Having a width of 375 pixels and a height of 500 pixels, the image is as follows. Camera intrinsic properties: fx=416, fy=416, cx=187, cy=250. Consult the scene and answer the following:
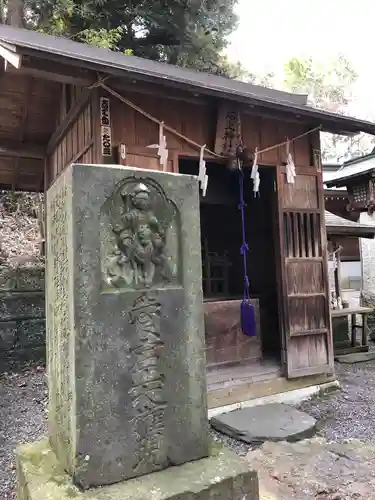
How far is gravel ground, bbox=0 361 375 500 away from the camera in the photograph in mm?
4520

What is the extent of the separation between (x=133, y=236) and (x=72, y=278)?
42 centimetres

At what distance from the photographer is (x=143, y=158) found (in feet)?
16.9

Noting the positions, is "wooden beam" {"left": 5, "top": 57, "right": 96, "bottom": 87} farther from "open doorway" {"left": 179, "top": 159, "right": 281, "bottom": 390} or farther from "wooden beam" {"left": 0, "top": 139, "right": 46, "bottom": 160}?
"wooden beam" {"left": 0, "top": 139, "right": 46, "bottom": 160}

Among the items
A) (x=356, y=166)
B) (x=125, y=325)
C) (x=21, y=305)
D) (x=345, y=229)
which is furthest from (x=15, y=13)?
(x=125, y=325)

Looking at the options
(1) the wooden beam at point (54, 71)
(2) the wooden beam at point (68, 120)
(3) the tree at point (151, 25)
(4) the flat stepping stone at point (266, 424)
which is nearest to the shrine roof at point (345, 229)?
(4) the flat stepping stone at point (266, 424)

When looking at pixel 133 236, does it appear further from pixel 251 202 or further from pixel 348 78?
pixel 348 78

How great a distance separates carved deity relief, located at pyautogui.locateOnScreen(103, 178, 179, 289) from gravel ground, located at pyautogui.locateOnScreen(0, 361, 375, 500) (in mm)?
2480

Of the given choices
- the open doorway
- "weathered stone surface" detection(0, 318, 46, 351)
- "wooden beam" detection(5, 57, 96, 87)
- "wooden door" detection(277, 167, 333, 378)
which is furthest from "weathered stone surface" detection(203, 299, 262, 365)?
"wooden beam" detection(5, 57, 96, 87)

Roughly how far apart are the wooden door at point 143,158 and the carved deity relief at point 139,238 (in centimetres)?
263

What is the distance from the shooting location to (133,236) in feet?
7.92

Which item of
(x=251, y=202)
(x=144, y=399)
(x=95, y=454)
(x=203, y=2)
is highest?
(x=203, y=2)

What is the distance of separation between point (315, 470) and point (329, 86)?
34573mm

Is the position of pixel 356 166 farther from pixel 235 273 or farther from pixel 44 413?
pixel 44 413

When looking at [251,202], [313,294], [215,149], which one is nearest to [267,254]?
[251,202]
